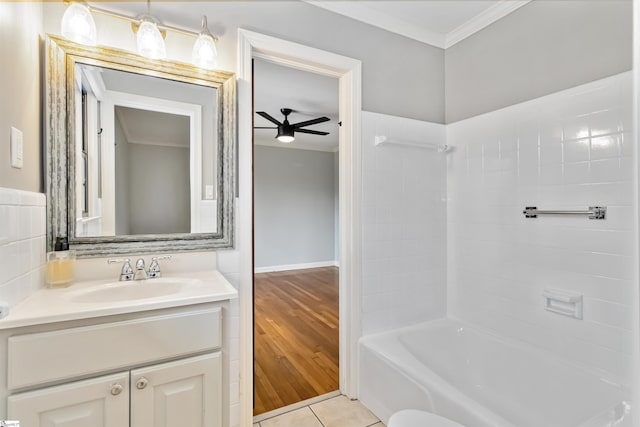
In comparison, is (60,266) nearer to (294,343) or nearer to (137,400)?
(137,400)

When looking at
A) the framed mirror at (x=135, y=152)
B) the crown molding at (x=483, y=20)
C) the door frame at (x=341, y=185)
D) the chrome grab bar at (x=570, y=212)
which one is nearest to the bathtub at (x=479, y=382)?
the door frame at (x=341, y=185)

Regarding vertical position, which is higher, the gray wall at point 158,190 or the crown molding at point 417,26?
the crown molding at point 417,26

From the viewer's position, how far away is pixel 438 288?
2350 millimetres

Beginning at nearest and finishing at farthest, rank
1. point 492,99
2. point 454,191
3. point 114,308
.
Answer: point 114,308 < point 492,99 < point 454,191

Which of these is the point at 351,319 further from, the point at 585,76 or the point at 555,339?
the point at 585,76

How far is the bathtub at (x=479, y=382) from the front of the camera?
1370 millimetres

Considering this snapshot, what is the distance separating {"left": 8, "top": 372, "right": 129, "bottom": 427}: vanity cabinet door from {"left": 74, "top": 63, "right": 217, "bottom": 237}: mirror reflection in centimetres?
66

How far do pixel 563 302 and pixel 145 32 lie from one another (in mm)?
2465

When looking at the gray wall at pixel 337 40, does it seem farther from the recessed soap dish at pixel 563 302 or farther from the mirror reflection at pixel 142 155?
the recessed soap dish at pixel 563 302

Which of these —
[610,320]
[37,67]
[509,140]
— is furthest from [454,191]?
[37,67]

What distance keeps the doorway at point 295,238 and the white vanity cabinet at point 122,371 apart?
0.83m

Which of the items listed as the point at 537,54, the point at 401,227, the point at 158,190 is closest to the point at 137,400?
the point at 158,190

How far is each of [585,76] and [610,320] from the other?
1.23 metres

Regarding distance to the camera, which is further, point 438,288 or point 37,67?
point 438,288
